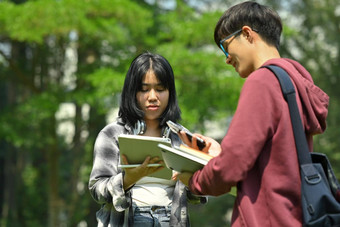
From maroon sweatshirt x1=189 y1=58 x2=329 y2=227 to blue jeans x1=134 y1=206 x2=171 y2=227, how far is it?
2.38 feet

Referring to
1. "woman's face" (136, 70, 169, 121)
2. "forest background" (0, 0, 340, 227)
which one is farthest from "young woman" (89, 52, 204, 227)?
"forest background" (0, 0, 340, 227)

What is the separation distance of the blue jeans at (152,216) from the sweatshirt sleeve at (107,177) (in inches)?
4.2

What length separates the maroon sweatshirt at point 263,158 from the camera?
1814 millimetres

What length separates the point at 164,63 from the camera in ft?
8.97

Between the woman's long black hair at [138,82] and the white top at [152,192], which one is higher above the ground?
the woman's long black hair at [138,82]

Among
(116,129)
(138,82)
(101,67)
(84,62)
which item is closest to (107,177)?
(116,129)

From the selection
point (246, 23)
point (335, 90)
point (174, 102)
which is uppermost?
point (246, 23)

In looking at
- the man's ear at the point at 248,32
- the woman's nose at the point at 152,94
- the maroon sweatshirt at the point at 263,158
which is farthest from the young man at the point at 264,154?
the woman's nose at the point at 152,94

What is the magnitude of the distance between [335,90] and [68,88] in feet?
25.1

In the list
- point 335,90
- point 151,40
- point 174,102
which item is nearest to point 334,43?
point 335,90

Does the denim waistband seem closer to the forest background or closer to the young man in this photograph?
the young man

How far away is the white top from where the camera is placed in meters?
2.60

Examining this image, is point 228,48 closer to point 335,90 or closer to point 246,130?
point 246,130

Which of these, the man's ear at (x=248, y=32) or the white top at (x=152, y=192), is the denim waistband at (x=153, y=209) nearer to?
the white top at (x=152, y=192)
